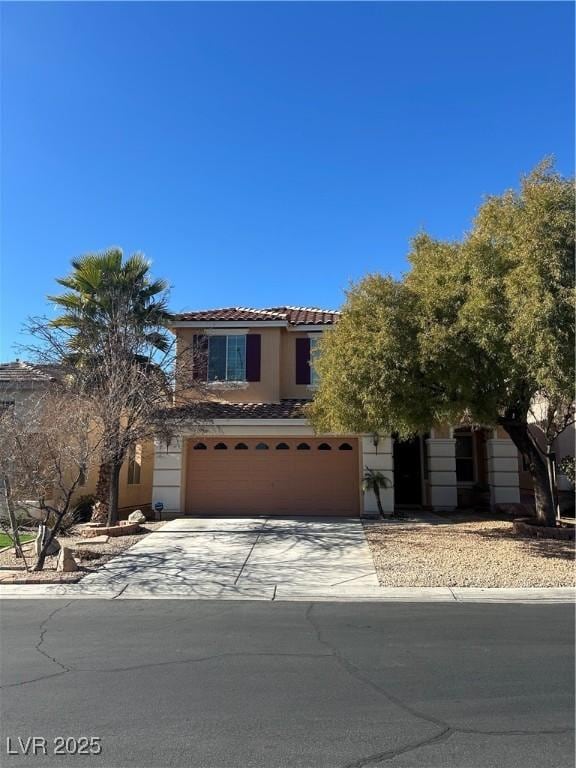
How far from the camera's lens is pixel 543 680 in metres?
5.50

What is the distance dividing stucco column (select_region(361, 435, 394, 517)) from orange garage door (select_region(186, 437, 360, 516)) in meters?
0.36

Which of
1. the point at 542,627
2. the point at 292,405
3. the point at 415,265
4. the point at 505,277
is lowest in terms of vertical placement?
the point at 542,627

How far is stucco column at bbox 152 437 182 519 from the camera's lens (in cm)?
1803

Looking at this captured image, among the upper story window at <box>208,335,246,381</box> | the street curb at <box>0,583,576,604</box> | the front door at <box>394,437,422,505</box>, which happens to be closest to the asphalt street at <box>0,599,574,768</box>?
the street curb at <box>0,583,576,604</box>

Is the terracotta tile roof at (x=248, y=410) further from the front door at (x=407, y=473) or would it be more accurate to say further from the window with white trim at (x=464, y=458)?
the window with white trim at (x=464, y=458)

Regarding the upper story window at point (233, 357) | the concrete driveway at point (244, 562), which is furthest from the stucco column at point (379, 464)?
the upper story window at point (233, 357)

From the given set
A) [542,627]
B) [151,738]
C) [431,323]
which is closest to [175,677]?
[151,738]

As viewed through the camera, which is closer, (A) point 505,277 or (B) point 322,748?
(B) point 322,748

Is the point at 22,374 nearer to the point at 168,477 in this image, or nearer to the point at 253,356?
the point at 168,477

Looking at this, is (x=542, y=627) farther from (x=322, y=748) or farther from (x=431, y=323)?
(x=431, y=323)

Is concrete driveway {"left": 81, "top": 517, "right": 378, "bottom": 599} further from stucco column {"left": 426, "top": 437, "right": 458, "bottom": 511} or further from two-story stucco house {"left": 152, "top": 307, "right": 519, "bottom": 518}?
stucco column {"left": 426, "top": 437, "right": 458, "bottom": 511}

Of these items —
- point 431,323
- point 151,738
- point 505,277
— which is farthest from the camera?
point 431,323

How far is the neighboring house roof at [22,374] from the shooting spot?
56.6 feet

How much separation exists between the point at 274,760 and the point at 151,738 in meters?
0.95
